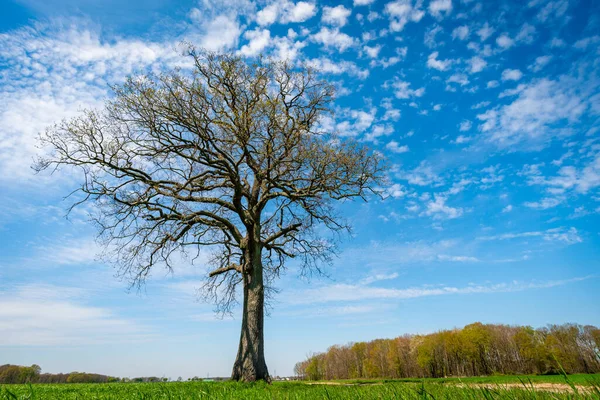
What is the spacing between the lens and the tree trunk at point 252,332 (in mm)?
13133

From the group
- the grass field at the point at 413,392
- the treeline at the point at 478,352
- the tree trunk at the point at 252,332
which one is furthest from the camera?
the treeline at the point at 478,352

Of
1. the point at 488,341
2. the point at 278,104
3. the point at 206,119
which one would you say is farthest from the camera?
the point at 488,341

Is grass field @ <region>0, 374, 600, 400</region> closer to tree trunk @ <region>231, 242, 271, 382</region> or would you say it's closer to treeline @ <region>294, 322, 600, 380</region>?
tree trunk @ <region>231, 242, 271, 382</region>

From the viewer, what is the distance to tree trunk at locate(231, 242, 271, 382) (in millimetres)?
13133

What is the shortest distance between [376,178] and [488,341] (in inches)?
2779

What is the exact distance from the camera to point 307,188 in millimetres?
15047

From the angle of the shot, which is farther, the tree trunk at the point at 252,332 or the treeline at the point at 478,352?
the treeline at the point at 478,352

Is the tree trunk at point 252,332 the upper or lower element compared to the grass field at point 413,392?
upper

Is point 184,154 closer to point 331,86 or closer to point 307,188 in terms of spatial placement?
point 307,188

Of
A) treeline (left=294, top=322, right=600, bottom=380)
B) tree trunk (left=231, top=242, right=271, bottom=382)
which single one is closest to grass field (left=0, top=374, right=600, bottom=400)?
tree trunk (left=231, top=242, right=271, bottom=382)

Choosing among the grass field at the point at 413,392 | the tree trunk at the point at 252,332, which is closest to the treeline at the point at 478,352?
the tree trunk at the point at 252,332

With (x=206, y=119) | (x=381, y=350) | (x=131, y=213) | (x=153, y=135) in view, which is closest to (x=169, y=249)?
(x=131, y=213)

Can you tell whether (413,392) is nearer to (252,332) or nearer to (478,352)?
(252,332)

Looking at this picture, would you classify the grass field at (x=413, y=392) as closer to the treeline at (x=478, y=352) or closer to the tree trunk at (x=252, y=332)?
the tree trunk at (x=252, y=332)
